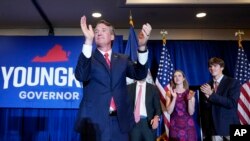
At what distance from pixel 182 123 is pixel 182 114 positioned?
115 millimetres

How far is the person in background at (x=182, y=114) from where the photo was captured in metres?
3.64

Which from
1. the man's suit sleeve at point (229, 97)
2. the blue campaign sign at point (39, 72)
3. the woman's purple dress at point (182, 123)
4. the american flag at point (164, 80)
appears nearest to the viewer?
the man's suit sleeve at point (229, 97)

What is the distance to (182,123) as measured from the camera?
366 centimetres

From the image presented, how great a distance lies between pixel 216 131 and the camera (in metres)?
3.36

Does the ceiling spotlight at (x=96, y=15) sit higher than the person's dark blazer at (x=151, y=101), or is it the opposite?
the ceiling spotlight at (x=96, y=15)

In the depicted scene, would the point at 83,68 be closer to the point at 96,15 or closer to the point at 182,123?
the point at 182,123

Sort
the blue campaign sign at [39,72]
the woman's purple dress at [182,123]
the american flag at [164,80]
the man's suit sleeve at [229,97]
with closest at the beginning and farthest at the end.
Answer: the man's suit sleeve at [229,97] < the woman's purple dress at [182,123] < the american flag at [164,80] < the blue campaign sign at [39,72]

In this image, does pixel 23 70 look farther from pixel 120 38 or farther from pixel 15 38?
pixel 120 38

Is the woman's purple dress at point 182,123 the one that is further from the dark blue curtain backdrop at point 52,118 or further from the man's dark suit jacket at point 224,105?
the dark blue curtain backdrop at point 52,118

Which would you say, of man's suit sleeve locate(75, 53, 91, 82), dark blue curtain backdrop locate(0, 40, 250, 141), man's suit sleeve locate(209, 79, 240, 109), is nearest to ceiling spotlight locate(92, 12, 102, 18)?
dark blue curtain backdrop locate(0, 40, 250, 141)

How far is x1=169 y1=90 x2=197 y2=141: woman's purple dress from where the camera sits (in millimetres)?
3629

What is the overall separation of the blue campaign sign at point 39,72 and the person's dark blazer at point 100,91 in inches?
126

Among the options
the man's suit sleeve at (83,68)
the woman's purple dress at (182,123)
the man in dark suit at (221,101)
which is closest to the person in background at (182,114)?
the woman's purple dress at (182,123)

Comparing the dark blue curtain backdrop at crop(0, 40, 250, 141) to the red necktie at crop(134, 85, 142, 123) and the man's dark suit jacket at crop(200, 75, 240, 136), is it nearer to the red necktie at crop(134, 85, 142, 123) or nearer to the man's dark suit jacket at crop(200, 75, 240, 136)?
the red necktie at crop(134, 85, 142, 123)
